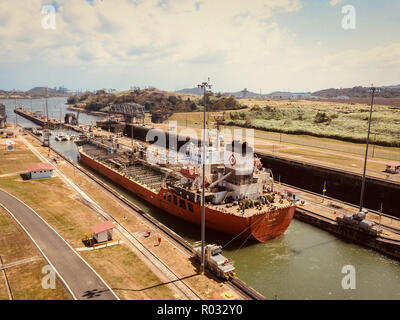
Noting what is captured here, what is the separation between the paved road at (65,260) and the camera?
731 inches

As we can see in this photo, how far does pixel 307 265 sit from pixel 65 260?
68.4 feet

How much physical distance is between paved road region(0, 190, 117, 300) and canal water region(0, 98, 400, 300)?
1167cm

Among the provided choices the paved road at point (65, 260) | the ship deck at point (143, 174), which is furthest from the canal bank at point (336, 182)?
the paved road at point (65, 260)

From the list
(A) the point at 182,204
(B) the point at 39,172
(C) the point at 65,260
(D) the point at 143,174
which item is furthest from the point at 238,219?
(B) the point at 39,172

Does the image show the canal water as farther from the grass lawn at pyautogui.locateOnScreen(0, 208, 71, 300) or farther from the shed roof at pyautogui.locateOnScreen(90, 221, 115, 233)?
the grass lawn at pyautogui.locateOnScreen(0, 208, 71, 300)

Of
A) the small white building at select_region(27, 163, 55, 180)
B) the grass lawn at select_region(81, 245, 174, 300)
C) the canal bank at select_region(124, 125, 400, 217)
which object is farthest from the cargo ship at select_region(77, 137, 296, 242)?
the small white building at select_region(27, 163, 55, 180)

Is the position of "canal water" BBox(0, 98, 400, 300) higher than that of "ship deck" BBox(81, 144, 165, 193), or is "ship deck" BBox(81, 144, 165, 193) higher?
"ship deck" BBox(81, 144, 165, 193)

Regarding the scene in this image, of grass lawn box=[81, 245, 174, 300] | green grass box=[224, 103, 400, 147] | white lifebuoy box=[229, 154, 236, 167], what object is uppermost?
green grass box=[224, 103, 400, 147]

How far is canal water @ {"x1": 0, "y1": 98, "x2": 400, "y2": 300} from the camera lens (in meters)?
22.1

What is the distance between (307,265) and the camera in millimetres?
25688

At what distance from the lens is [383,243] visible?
2730 centimetres

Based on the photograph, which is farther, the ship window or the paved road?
the ship window

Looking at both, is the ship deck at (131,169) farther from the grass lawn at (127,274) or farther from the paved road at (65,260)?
the grass lawn at (127,274)

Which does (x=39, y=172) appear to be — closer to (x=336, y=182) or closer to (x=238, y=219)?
(x=238, y=219)
